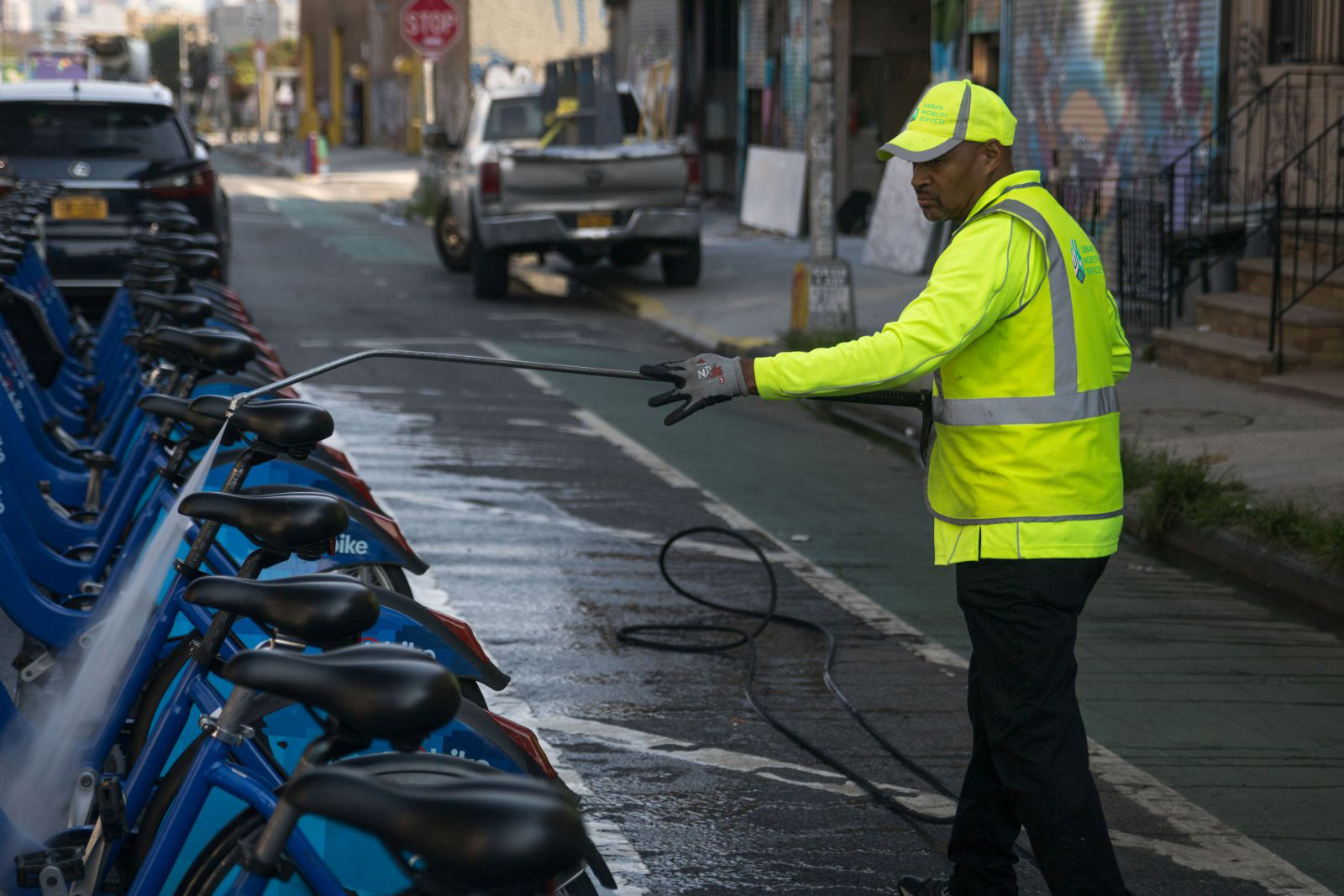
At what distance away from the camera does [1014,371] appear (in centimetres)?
379

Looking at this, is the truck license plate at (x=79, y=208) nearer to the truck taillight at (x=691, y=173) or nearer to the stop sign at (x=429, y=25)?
the truck taillight at (x=691, y=173)

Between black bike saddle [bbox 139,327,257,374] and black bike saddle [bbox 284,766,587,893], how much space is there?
3852 millimetres

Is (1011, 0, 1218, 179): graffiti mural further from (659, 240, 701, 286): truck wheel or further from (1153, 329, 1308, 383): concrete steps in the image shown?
(659, 240, 701, 286): truck wheel

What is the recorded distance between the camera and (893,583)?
24.8 feet

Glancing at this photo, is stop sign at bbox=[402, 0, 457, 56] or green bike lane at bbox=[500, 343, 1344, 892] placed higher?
stop sign at bbox=[402, 0, 457, 56]

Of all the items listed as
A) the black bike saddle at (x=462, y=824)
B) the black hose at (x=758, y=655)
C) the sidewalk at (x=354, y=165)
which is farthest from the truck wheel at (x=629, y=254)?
the sidewalk at (x=354, y=165)

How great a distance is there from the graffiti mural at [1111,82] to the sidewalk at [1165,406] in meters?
2.17

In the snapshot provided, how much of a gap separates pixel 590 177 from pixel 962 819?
14.4m

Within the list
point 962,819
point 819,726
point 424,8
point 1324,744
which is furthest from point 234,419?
point 424,8

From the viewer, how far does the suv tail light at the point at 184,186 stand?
13445mm

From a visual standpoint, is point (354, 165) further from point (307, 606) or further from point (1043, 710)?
point (307, 606)

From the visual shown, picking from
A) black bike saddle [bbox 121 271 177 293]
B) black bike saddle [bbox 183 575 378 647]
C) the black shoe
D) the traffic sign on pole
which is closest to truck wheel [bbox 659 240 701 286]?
the traffic sign on pole

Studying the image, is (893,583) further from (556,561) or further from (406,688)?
(406,688)

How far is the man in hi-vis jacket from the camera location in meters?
3.73
